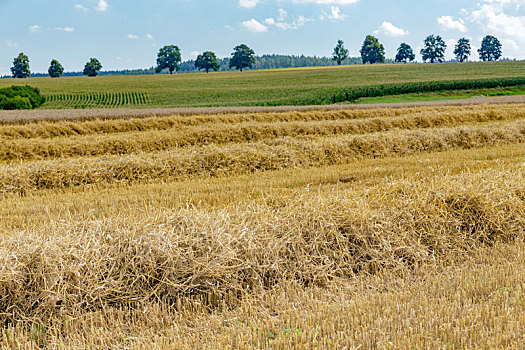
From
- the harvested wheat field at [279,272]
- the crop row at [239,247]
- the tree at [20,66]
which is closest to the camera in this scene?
the harvested wheat field at [279,272]

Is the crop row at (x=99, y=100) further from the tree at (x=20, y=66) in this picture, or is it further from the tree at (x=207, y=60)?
the tree at (x=20, y=66)

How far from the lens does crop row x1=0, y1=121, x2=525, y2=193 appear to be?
35.0 feet

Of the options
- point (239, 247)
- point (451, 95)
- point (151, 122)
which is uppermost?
point (451, 95)

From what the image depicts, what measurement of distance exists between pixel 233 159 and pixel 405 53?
137973mm

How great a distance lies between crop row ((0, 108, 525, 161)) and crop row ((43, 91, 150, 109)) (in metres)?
29.2

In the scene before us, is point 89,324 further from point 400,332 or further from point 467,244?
point 467,244

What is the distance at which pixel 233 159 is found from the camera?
12.2 m

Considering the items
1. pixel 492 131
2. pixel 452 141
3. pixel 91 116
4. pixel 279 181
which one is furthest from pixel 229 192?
pixel 91 116

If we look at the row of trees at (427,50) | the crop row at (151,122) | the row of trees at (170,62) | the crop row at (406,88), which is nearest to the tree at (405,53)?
the row of trees at (427,50)

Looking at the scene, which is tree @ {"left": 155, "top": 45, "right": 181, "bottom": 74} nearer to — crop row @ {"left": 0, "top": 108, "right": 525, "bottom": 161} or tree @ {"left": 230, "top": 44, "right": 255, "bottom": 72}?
tree @ {"left": 230, "top": 44, "right": 255, "bottom": 72}

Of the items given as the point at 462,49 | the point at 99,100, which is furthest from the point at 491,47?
the point at 99,100

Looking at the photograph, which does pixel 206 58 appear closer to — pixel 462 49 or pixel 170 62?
pixel 170 62

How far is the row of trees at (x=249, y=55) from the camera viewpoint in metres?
112

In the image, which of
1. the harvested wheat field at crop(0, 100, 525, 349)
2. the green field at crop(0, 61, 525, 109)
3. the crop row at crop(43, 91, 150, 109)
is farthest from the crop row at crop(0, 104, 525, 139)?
the crop row at crop(43, 91, 150, 109)
